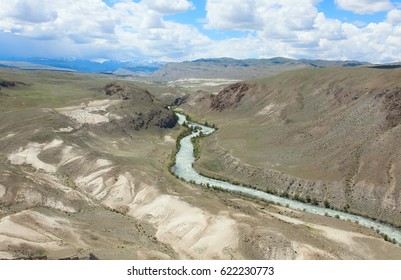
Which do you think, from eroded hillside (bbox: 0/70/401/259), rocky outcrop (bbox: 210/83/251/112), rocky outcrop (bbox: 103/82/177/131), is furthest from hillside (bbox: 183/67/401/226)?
rocky outcrop (bbox: 210/83/251/112)

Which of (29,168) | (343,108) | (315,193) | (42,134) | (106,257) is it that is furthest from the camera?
(343,108)

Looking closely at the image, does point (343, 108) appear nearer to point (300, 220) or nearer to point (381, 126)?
point (381, 126)

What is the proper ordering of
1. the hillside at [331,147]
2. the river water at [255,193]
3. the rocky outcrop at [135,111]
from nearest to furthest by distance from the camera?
the river water at [255,193], the hillside at [331,147], the rocky outcrop at [135,111]

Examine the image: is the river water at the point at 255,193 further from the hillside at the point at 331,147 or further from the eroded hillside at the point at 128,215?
the eroded hillside at the point at 128,215

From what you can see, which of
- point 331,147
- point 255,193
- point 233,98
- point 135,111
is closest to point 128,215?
point 255,193

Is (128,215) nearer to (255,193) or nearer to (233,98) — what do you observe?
(255,193)

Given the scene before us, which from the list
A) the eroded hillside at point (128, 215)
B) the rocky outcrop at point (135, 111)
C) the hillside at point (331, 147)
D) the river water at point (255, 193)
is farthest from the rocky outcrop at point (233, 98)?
the eroded hillside at point (128, 215)

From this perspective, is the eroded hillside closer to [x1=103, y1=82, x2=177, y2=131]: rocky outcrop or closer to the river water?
the river water

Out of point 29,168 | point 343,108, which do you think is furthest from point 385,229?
point 29,168
